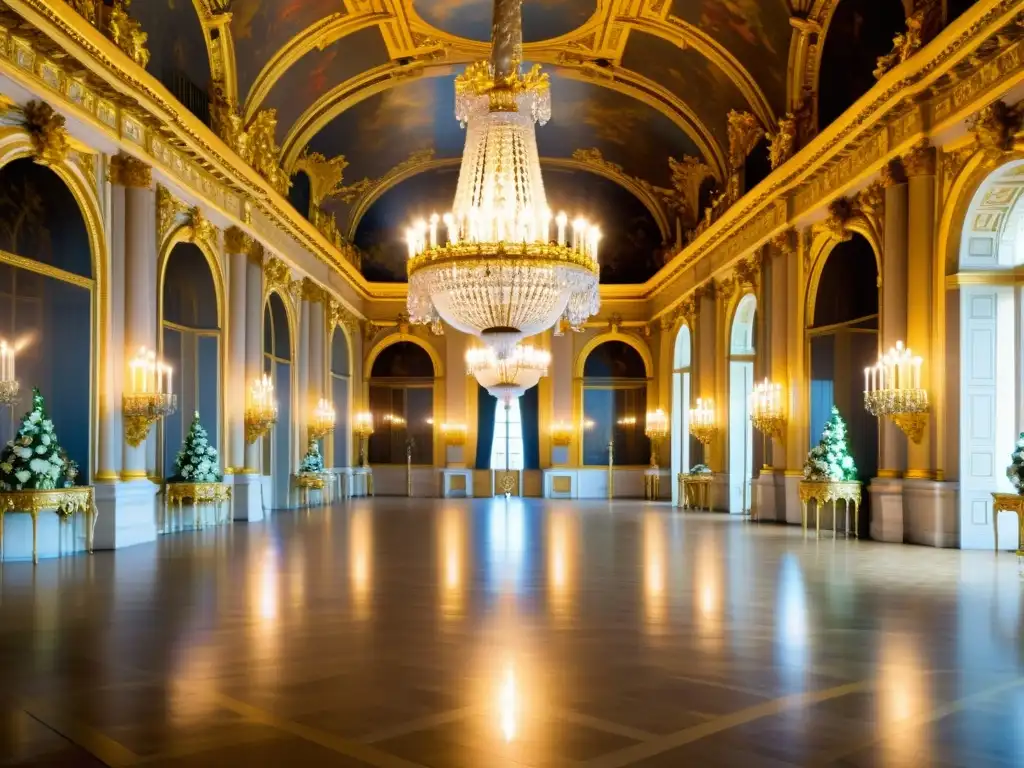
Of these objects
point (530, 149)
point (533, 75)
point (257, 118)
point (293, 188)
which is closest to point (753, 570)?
point (530, 149)

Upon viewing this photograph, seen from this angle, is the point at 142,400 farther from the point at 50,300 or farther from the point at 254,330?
the point at 254,330

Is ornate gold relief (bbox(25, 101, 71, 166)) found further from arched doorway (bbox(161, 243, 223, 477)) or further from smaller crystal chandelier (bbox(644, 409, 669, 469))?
smaller crystal chandelier (bbox(644, 409, 669, 469))

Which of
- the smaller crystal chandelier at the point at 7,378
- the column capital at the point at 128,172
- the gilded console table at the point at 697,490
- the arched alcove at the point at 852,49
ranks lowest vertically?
the gilded console table at the point at 697,490

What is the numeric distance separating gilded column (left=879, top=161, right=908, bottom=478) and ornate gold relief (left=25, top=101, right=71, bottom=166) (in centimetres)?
980

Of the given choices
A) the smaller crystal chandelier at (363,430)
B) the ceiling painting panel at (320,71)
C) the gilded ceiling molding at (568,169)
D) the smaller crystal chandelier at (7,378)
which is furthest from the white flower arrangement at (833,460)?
the smaller crystal chandelier at (363,430)

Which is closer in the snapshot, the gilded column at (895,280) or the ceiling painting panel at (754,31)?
the gilded column at (895,280)

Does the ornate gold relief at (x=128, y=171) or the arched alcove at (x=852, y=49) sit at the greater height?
the arched alcove at (x=852, y=49)

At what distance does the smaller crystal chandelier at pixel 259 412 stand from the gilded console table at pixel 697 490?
8.80 meters

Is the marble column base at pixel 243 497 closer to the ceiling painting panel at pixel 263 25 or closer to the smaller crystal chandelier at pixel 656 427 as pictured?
the ceiling painting panel at pixel 263 25

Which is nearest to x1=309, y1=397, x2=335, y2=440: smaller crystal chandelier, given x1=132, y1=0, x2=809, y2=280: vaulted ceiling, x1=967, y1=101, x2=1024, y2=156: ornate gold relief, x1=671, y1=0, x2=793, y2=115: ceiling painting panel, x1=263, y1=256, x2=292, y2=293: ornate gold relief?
x1=263, y1=256, x2=292, y2=293: ornate gold relief

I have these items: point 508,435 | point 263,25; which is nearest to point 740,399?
point 508,435

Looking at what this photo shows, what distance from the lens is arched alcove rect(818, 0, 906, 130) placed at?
1304 centimetres

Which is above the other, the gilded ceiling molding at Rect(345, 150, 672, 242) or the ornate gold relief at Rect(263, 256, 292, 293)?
the gilded ceiling molding at Rect(345, 150, 672, 242)

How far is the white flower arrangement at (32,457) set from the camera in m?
9.47
